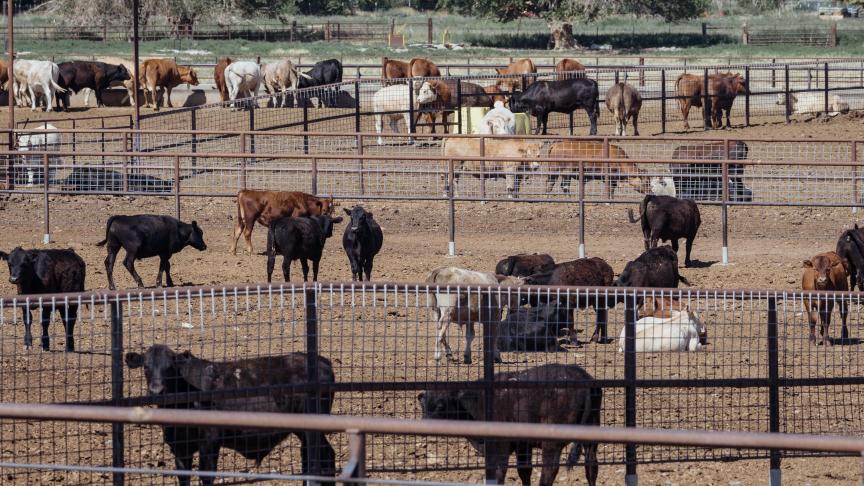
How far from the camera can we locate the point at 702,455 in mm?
8789

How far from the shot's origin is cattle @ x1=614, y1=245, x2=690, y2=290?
1422 centimetres

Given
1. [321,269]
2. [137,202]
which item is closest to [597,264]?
[321,269]

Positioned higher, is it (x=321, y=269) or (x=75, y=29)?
(x=75, y=29)

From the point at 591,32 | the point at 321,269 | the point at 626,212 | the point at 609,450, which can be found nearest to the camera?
the point at 609,450

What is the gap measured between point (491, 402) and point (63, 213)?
13.7 metres

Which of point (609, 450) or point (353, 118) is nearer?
point (609, 450)

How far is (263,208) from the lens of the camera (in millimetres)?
17844

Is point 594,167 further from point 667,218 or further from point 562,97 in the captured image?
point 562,97

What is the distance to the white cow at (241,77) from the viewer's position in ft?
115

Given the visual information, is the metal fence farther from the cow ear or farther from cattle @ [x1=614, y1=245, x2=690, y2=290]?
cattle @ [x1=614, y1=245, x2=690, y2=290]

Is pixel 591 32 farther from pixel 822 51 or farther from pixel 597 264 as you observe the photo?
pixel 597 264

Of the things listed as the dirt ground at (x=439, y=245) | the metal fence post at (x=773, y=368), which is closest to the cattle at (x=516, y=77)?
the dirt ground at (x=439, y=245)

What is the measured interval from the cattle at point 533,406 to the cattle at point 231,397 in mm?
687

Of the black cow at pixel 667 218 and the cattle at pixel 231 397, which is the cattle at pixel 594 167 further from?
the cattle at pixel 231 397
